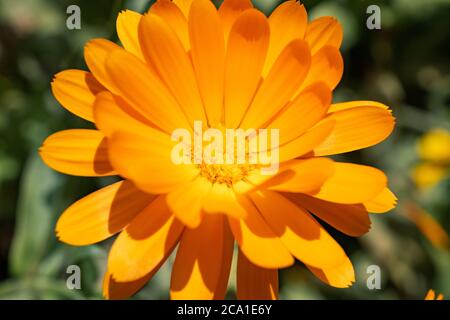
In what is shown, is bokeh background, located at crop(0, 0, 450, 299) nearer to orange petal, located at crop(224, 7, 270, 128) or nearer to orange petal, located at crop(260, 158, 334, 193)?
orange petal, located at crop(224, 7, 270, 128)

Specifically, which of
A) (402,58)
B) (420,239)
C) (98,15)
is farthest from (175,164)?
(402,58)

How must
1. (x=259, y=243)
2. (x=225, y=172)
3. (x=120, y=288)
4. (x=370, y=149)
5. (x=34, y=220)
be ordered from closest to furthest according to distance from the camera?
(x=259, y=243) → (x=120, y=288) → (x=225, y=172) → (x=34, y=220) → (x=370, y=149)

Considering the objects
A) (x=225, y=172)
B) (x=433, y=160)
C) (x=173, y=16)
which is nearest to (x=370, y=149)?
(x=433, y=160)

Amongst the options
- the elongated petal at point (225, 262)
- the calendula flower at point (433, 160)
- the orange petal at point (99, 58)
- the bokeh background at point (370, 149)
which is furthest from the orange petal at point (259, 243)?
the calendula flower at point (433, 160)

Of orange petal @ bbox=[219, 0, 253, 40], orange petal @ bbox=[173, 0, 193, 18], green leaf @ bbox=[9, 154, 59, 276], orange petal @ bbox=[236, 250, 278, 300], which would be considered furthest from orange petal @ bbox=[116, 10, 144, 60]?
green leaf @ bbox=[9, 154, 59, 276]

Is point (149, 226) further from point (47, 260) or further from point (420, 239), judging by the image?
point (420, 239)

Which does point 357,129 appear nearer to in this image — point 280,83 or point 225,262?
point 280,83

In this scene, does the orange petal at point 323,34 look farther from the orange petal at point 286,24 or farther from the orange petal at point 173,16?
the orange petal at point 173,16
